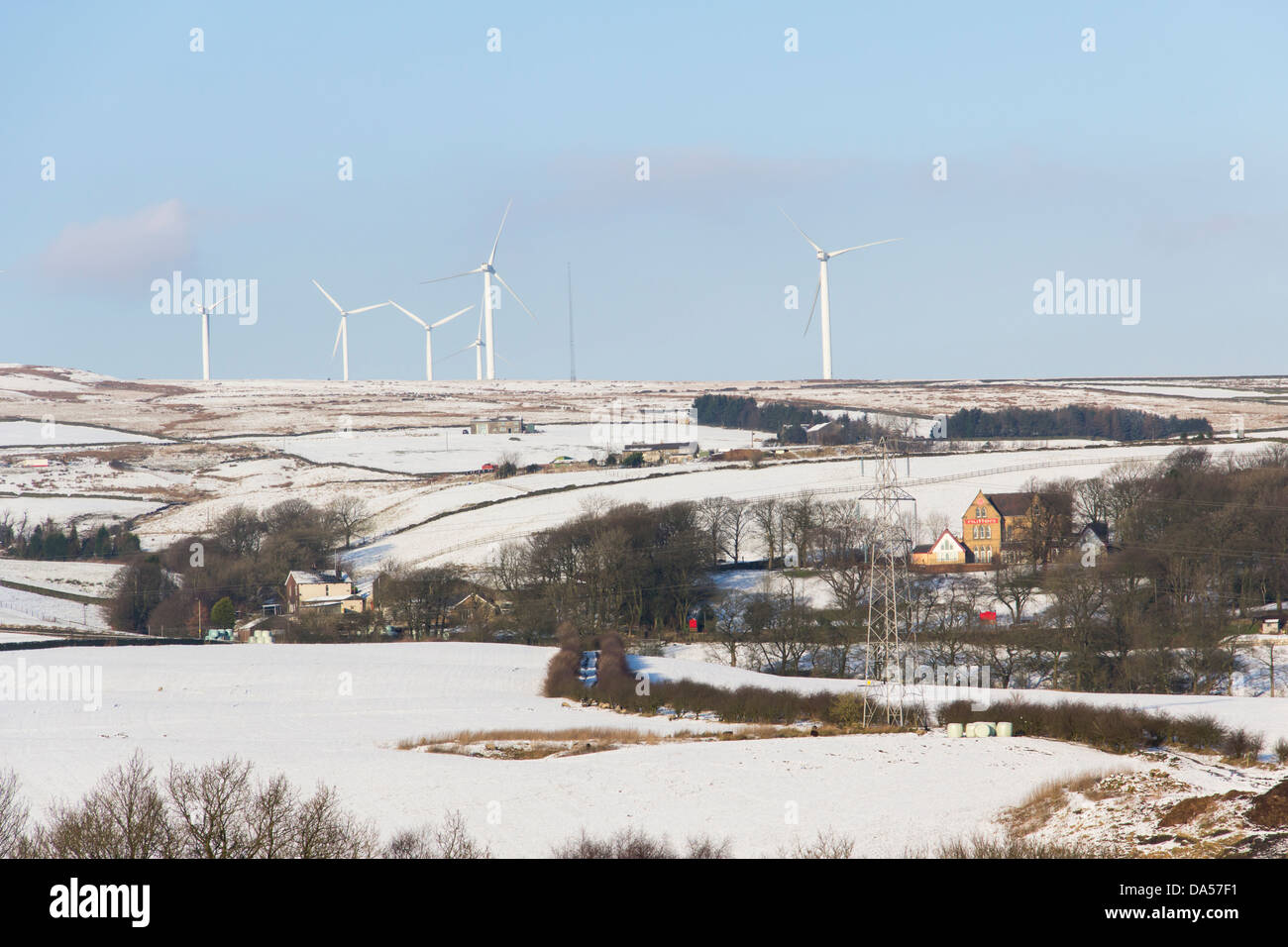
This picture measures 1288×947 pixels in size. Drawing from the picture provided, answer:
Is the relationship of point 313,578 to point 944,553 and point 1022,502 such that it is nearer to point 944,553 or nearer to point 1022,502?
point 944,553

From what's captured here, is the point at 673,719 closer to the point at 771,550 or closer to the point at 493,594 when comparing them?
the point at 493,594

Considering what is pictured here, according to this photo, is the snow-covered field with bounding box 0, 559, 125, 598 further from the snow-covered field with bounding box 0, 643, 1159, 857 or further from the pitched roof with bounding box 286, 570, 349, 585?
the snow-covered field with bounding box 0, 643, 1159, 857

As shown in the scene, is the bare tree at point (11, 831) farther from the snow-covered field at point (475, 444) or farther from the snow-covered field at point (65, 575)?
the snow-covered field at point (475, 444)

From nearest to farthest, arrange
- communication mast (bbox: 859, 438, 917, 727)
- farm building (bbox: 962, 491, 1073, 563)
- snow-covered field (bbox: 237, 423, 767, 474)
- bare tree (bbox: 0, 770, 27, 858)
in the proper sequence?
bare tree (bbox: 0, 770, 27, 858)
communication mast (bbox: 859, 438, 917, 727)
farm building (bbox: 962, 491, 1073, 563)
snow-covered field (bbox: 237, 423, 767, 474)

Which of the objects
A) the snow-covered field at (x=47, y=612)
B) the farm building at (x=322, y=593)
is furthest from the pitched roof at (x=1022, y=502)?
the snow-covered field at (x=47, y=612)

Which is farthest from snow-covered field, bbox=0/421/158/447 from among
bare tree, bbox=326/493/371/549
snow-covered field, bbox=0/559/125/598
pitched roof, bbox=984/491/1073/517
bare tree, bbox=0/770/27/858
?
bare tree, bbox=0/770/27/858

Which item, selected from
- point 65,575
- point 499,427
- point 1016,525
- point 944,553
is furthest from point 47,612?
point 499,427
